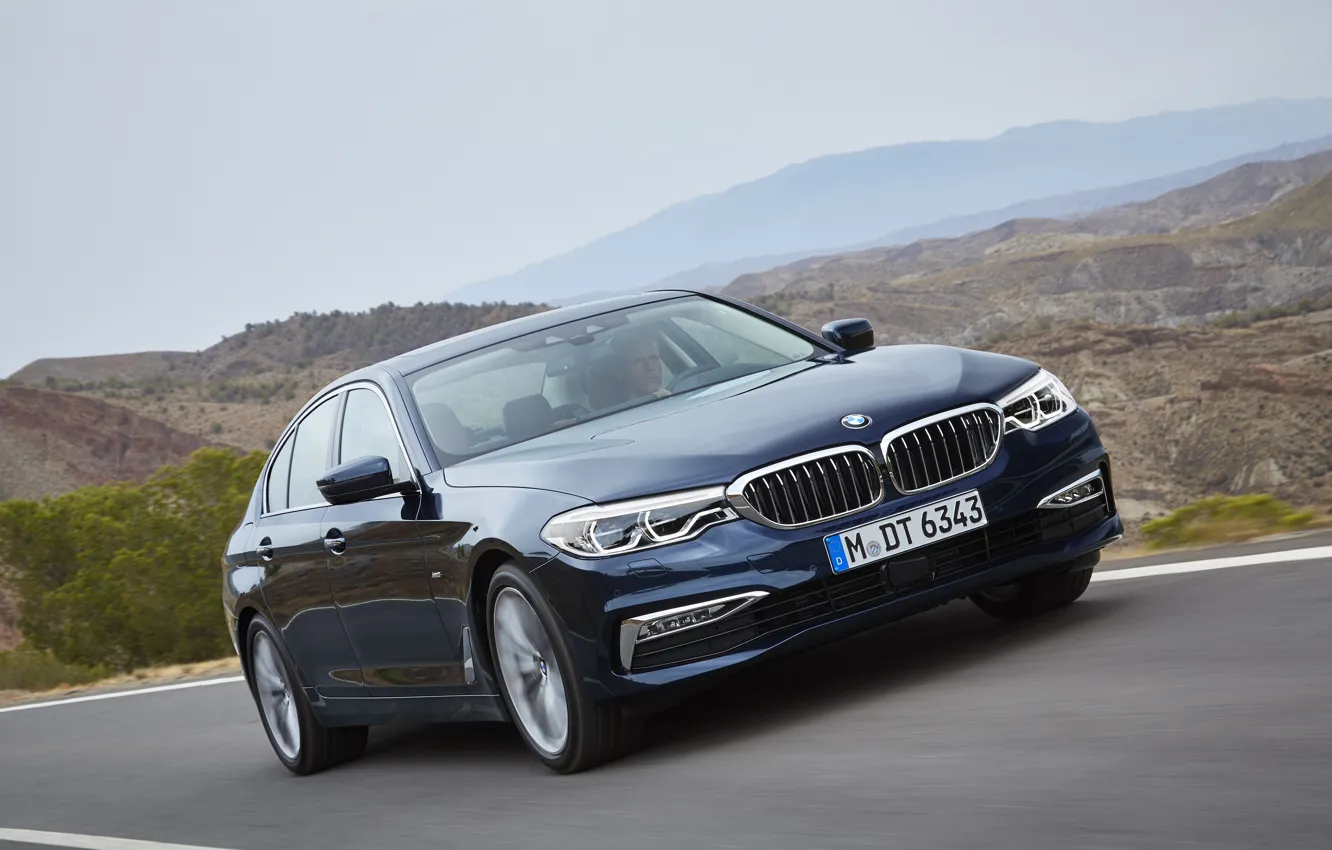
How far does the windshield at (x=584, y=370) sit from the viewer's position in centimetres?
630

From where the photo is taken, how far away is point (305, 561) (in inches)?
273

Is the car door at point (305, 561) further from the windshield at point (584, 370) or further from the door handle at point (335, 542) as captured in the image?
the windshield at point (584, 370)

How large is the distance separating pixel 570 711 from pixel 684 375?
1.73 metres

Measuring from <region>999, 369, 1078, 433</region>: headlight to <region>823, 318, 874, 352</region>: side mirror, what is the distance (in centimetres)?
96

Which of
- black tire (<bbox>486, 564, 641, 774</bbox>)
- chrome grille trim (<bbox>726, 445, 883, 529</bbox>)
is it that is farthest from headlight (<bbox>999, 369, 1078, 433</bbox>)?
black tire (<bbox>486, 564, 641, 774</bbox>)

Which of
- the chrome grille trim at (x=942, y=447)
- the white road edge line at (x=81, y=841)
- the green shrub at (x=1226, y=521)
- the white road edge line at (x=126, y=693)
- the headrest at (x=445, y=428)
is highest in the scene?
the headrest at (x=445, y=428)

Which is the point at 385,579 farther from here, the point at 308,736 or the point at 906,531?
the point at 906,531

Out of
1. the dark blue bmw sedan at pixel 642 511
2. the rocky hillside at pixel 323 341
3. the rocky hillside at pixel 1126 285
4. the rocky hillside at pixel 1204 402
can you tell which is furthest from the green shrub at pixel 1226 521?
the rocky hillside at pixel 323 341

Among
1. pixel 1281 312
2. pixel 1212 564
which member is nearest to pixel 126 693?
pixel 1212 564

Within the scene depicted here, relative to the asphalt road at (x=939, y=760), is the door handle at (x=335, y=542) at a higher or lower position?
higher

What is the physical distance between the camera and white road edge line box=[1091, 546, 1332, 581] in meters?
6.82

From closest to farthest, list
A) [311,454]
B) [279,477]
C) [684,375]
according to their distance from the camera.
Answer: [684,375], [311,454], [279,477]

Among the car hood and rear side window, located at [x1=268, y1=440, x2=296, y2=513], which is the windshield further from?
rear side window, located at [x1=268, y1=440, x2=296, y2=513]

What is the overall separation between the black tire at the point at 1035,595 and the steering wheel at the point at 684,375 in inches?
53.9
